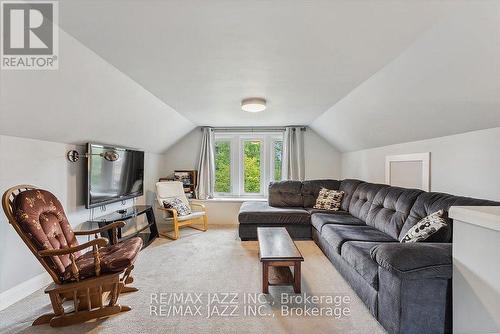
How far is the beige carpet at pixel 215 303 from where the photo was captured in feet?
6.15

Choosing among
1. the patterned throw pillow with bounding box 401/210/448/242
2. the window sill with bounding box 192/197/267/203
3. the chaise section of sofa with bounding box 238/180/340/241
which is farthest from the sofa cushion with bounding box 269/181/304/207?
the patterned throw pillow with bounding box 401/210/448/242

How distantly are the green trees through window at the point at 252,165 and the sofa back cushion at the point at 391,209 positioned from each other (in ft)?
9.24

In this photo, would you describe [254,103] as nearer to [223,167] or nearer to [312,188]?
[312,188]

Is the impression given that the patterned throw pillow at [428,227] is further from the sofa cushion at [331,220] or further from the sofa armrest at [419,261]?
the sofa cushion at [331,220]

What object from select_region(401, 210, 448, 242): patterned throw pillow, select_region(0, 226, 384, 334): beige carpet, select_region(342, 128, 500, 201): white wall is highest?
select_region(342, 128, 500, 201): white wall

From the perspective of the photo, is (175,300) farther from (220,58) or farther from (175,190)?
(175,190)

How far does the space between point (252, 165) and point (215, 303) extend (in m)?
3.70

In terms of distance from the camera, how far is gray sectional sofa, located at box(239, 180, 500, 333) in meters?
1.62

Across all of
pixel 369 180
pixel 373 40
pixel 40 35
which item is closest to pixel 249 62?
pixel 373 40

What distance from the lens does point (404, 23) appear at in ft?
5.06

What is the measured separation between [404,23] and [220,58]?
1.36 meters

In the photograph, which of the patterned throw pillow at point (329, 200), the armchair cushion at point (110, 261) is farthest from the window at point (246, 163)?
the armchair cushion at point (110, 261)

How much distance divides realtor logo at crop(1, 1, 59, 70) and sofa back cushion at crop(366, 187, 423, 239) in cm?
335

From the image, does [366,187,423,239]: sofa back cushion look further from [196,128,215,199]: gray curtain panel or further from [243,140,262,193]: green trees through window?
[196,128,215,199]: gray curtain panel
